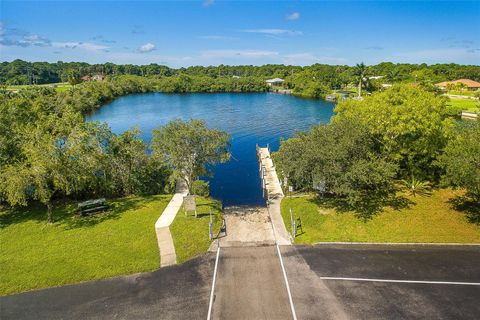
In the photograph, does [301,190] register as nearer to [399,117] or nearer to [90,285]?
[399,117]

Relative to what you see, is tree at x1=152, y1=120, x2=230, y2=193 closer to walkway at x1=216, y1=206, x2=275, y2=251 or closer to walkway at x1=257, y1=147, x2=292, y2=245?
walkway at x1=216, y1=206, x2=275, y2=251

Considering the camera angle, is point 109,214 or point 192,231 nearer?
point 192,231

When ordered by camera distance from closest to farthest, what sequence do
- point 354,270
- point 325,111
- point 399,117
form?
point 354,270 → point 399,117 → point 325,111

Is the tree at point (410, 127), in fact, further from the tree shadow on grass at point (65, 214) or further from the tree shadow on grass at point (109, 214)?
the tree shadow on grass at point (65, 214)

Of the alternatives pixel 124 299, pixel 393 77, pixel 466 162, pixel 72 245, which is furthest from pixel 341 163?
pixel 393 77

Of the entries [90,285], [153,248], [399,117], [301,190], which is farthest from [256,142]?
[90,285]

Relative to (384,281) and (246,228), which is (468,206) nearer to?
(384,281)
